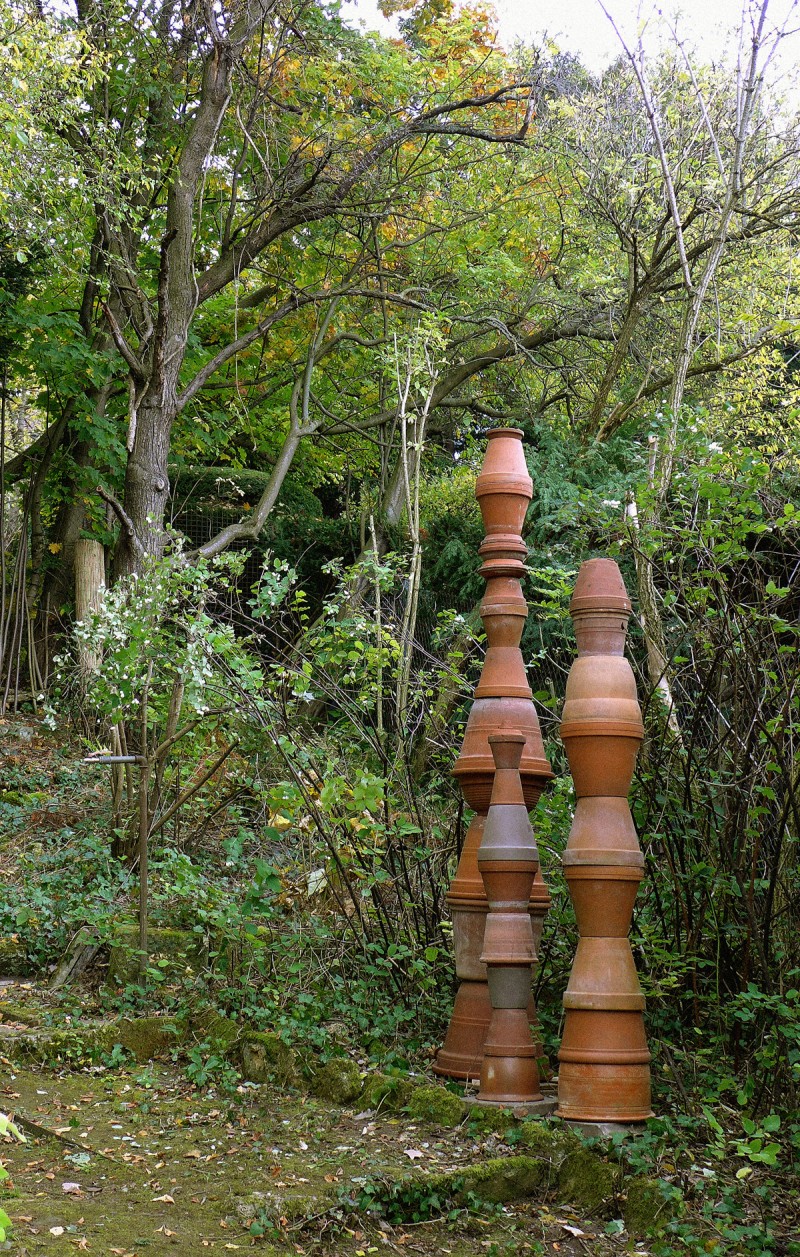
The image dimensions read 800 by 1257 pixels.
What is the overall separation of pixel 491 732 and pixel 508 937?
69cm

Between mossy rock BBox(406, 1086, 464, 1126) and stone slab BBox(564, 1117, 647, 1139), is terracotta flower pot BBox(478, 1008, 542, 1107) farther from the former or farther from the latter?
stone slab BBox(564, 1117, 647, 1139)

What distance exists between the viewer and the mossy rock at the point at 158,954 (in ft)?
15.3

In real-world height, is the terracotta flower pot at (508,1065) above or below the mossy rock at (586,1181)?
above

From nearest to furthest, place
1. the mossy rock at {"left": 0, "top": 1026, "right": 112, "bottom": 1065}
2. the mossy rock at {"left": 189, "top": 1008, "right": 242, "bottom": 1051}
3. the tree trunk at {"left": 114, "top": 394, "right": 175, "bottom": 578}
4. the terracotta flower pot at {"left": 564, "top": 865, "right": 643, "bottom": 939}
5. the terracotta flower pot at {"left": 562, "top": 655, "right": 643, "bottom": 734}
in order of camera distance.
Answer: the terracotta flower pot at {"left": 564, "top": 865, "right": 643, "bottom": 939}
the terracotta flower pot at {"left": 562, "top": 655, "right": 643, "bottom": 734}
the mossy rock at {"left": 189, "top": 1008, "right": 242, "bottom": 1051}
the mossy rock at {"left": 0, "top": 1026, "right": 112, "bottom": 1065}
the tree trunk at {"left": 114, "top": 394, "right": 175, "bottom": 578}

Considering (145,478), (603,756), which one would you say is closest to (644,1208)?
(603,756)

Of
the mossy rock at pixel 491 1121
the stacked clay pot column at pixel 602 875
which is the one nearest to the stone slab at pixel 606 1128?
the stacked clay pot column at pixel 602 875

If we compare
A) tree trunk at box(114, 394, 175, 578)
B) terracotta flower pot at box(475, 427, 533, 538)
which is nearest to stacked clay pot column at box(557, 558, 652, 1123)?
terracotta flower pot at box(475, 427, 533, 538)

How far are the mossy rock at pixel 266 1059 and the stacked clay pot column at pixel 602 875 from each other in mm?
1191

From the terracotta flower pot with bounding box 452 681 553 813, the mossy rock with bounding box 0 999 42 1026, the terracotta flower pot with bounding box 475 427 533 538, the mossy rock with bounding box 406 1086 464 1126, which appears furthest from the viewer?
the mossy rock with bounding box 0 999 42 1026

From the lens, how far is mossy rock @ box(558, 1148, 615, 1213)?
274 cm

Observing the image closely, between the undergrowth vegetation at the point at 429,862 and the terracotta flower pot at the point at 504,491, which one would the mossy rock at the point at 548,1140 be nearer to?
the undergrowth vegetation at the point at 429,862

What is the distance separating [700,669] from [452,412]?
33.9 feet

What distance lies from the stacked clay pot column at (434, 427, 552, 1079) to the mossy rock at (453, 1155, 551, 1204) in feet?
1.62

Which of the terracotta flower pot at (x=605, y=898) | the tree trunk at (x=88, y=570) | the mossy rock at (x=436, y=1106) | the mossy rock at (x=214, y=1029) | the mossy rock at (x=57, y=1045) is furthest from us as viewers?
the tree trunk at (x=88, y=570)
